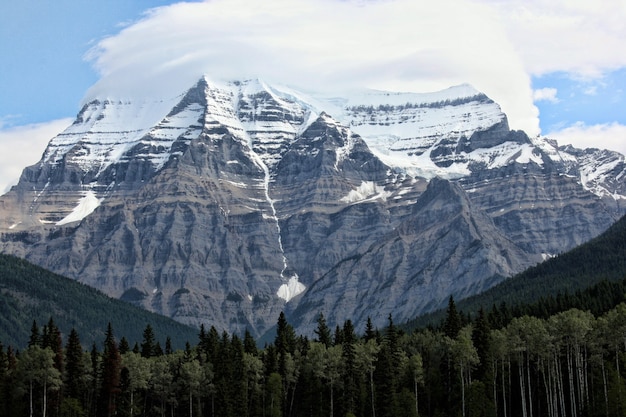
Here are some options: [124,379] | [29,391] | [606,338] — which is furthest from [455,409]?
[29,391]

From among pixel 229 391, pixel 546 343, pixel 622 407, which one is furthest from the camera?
pixel 229 391

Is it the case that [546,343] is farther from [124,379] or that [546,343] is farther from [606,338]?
[124,379]

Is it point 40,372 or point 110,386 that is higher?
point 40,372

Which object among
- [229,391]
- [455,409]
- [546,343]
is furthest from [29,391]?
[546,343]

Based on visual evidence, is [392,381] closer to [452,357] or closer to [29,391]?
[452,357]

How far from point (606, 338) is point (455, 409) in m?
21.6

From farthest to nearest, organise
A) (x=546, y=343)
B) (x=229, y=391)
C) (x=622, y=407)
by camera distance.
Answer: (x=229, y=391) < (x=546, y=343) < (x=622, y=407)

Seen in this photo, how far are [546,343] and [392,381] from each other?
2248 cm

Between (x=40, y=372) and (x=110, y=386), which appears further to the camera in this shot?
(x=110, y=386)

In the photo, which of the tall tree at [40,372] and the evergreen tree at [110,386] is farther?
the evergreen tree at [110,386]

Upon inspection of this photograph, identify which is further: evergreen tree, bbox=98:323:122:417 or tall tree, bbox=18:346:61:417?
evergreen tree, bbox=98:323:122:417

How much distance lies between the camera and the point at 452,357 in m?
198

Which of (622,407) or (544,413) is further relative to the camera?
(544,413)

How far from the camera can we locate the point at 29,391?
193625 millimetres
